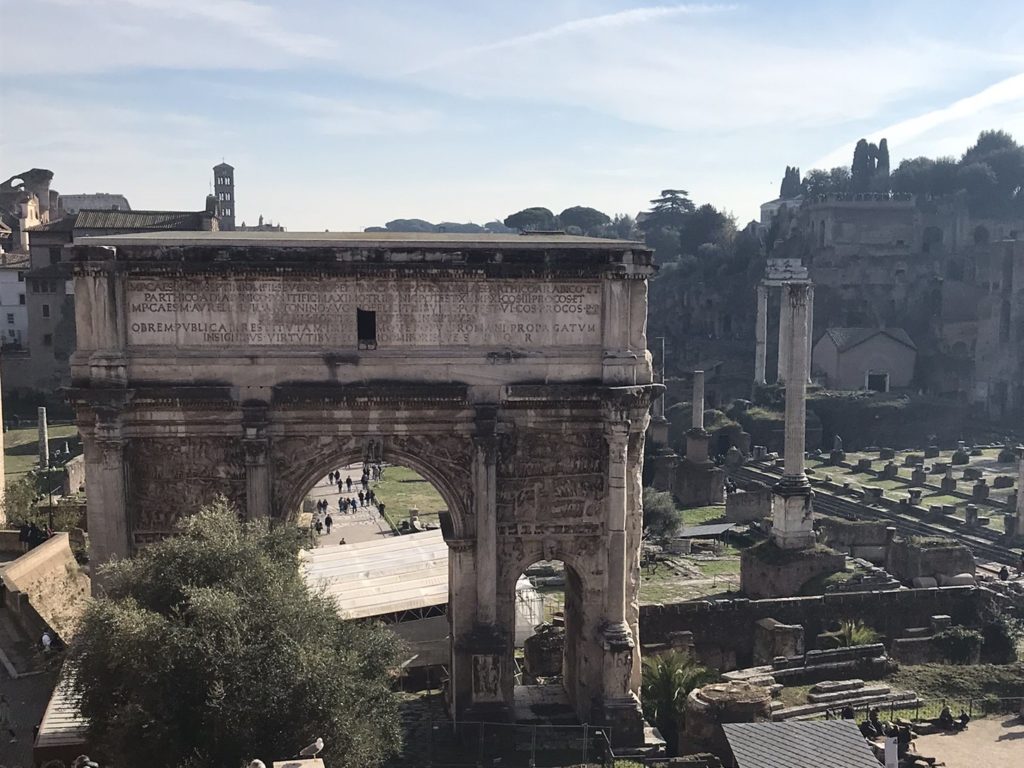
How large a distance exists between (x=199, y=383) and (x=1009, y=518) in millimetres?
32395

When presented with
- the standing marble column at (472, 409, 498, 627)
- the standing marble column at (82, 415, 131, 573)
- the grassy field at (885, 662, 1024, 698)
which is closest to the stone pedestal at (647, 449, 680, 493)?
the grassy field at (885, 662, 1024, 698)

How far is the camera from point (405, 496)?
1606 inches

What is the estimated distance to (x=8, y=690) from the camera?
640 inches

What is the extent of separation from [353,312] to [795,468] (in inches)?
743

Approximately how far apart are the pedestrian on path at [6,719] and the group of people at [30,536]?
8.52 m

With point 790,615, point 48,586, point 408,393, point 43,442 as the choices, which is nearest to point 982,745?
point 790,615

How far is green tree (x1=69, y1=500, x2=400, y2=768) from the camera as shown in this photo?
10445 mm

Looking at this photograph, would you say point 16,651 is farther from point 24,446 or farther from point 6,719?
point 24,446

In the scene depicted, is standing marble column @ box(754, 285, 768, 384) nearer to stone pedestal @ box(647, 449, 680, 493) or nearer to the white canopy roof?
stone pedestal @ box(647, 449, 680, 493)

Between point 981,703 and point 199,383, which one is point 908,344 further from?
point 199,383

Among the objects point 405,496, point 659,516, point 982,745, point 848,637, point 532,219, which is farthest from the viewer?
point 532,219

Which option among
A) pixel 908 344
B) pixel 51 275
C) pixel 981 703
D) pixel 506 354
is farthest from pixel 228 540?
pixel 908 344

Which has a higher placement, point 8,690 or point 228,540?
point 228,540

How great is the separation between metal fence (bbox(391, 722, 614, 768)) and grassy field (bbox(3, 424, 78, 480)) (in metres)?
28.6
